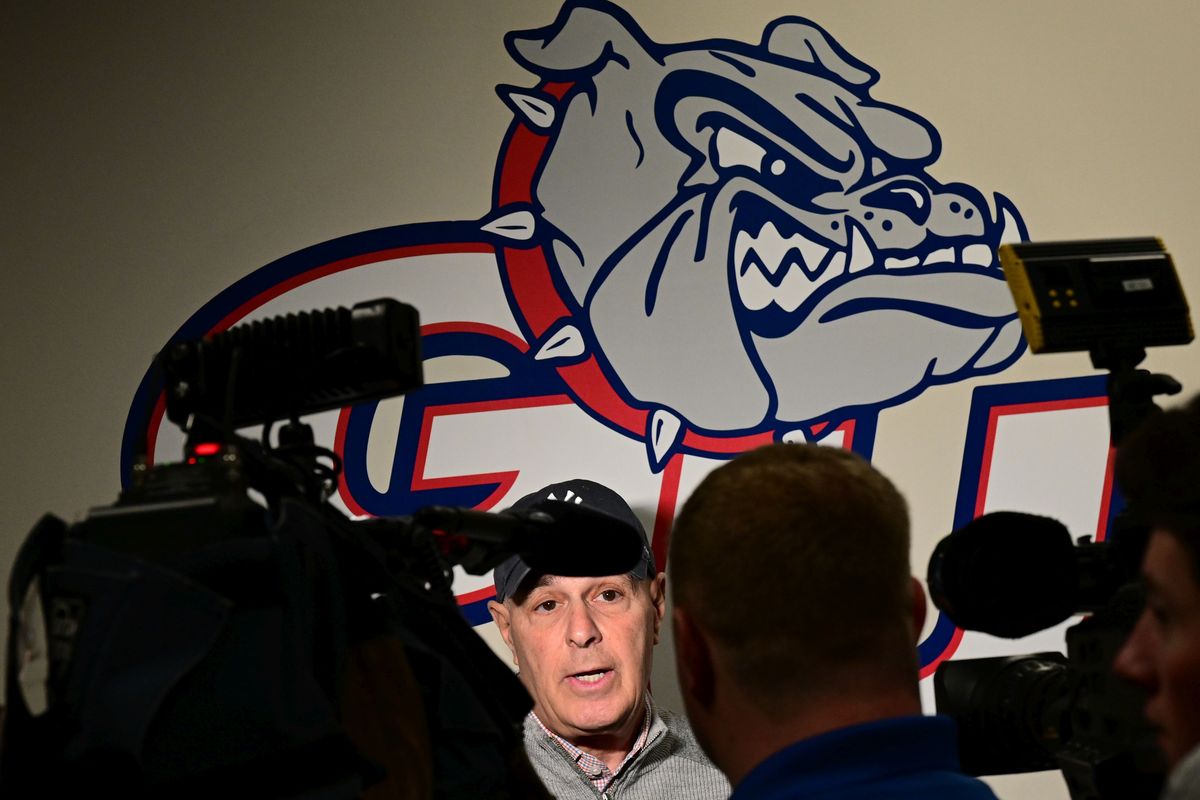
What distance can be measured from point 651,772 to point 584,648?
23 cm

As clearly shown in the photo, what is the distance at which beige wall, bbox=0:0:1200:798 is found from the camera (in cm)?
211

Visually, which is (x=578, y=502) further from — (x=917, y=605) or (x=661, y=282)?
(x=917, y=605)

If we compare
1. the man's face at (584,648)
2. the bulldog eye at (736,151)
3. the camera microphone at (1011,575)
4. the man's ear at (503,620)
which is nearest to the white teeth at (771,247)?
the bulldog eye at (736,151)

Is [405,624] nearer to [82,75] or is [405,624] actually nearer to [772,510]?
[772,510]

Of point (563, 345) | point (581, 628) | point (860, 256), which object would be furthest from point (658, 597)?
point (860, 256)

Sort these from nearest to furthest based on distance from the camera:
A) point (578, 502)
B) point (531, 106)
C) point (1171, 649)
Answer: point (1171, 649) → point (578, 502) → point (531, 106)

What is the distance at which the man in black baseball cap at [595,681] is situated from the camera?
1988mm

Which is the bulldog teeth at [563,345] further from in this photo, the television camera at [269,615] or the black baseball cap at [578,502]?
the television camera at [269,615]

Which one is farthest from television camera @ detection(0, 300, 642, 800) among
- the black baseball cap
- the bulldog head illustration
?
the bulldog head illustration

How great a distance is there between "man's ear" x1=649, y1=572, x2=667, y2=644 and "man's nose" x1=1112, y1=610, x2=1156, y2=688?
135 cm

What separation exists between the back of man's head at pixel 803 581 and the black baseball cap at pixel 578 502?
103 centimetres

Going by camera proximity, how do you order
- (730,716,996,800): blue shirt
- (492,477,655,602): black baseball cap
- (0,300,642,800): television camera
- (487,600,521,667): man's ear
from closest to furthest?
1. (0,300,642,800): television camera
2. (730,716,996,800): blue shirt
3. (492,477,655,602): black baseball cap
4. (487,600,521,667): man's ear

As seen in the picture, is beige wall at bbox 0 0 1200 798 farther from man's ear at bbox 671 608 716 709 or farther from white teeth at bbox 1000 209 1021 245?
man's ear at bbox 671 608 716 709

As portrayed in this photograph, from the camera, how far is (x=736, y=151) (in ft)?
7.36
